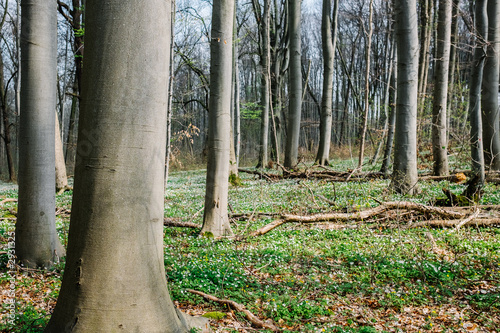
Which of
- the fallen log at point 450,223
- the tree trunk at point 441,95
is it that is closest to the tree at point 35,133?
the fallen log at point 450,223

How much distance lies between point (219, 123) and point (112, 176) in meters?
4.55

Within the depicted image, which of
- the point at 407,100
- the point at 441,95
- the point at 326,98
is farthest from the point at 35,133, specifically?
the point at 326,98

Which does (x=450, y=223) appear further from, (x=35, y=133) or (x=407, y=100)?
(x=35, y=133)

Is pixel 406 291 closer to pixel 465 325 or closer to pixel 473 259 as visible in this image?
pixel 465 325

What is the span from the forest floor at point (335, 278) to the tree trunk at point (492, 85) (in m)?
5.37

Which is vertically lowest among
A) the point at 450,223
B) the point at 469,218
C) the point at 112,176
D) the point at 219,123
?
the point at 450,223

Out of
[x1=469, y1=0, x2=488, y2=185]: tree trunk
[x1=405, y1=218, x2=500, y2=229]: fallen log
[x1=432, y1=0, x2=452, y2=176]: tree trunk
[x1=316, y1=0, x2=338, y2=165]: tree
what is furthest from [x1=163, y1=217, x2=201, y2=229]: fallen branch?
[x1=316, y1=0, x2=338, y2=165]: tree

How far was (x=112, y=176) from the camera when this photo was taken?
2311 mm

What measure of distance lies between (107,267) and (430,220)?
653 centimetres

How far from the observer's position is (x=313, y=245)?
622cm

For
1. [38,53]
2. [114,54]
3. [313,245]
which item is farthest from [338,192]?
[114,54]

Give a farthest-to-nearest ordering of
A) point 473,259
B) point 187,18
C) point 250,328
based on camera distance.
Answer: point 187,18
point 473,259
point 250,328

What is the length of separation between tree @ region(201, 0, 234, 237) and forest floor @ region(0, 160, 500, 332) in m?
0.53

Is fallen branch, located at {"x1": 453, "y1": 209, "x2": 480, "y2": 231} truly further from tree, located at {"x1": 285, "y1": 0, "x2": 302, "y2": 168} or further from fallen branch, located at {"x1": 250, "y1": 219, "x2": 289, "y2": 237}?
tree, located at {"x1": 285, "y1": 0, "x2": 302, "y2": 168}
